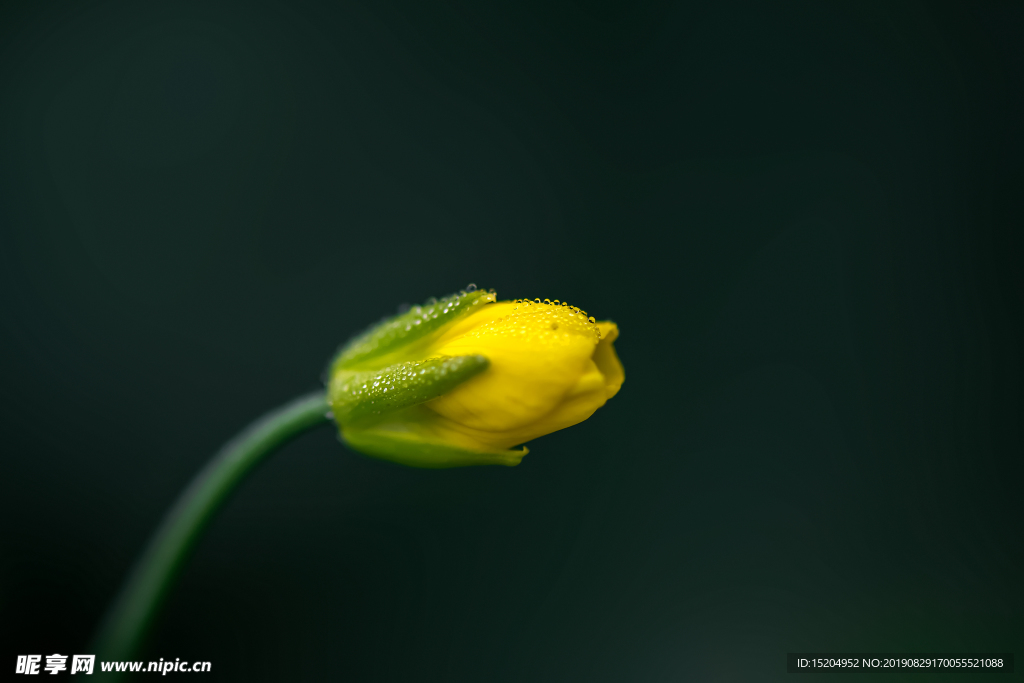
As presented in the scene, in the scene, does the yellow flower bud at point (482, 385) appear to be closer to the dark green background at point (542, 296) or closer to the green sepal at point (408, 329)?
the green sepal at point (408, 329)

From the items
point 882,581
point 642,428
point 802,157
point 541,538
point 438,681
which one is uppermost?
point 802,157

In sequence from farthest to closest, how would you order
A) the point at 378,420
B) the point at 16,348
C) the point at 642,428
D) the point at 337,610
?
the point at 642,428 < the point at 337,610 < the point at 16,348 < the point at 378,420

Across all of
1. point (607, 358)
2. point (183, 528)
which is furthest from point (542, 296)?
point (183, 528)

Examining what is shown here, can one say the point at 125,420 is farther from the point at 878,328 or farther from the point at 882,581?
the point at 878,328

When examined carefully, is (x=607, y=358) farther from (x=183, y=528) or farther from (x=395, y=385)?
(x=183, y=528)

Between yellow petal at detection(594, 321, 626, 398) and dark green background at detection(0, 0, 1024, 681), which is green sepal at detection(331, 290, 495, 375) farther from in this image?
dark green background at detection(0, 0, 1024, 681)

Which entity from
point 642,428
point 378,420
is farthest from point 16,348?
point 642,428
